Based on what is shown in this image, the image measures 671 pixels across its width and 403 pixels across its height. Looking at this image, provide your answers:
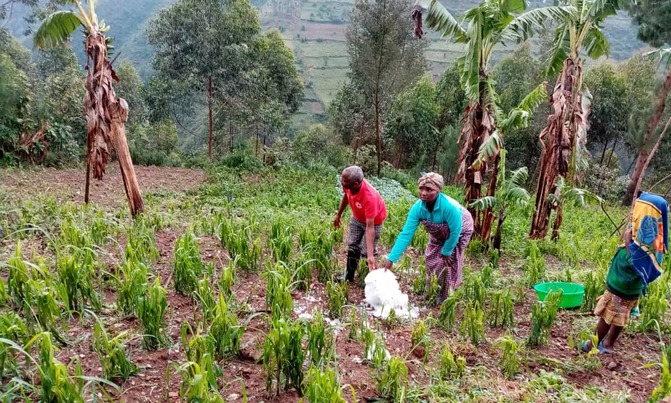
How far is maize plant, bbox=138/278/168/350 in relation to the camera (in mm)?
2809

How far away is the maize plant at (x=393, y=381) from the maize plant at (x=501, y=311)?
1531 millimetres

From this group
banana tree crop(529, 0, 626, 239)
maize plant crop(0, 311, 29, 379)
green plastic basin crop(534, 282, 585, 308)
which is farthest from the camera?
banana tree crop(529, 0, 626, 239)

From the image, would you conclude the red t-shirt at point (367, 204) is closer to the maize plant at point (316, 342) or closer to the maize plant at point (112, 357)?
the maize plant at point (316, 342)

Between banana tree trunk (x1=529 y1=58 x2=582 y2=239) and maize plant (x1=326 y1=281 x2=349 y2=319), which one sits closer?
maize plant (x1=326 y1=281 x2=349 y2=319)

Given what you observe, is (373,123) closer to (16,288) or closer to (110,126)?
(110,126)

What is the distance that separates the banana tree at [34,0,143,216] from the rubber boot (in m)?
3.62

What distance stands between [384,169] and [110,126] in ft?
40.2

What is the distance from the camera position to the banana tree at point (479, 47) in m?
6.22

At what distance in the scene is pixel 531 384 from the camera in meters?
3.00

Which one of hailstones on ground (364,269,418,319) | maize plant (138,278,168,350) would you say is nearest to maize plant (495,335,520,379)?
hailstones on ground (364,269,418,319)

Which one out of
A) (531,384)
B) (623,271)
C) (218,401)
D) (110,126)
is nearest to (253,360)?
(218,401)

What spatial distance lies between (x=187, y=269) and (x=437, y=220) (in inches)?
87.9

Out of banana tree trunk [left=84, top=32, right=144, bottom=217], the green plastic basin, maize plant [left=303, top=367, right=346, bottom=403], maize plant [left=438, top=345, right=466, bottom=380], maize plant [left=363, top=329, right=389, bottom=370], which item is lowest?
the green plastic basin

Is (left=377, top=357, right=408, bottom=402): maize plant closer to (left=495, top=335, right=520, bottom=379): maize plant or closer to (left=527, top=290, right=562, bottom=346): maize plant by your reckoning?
(left=495, top=335, right=520, bottom=379): maize plant
